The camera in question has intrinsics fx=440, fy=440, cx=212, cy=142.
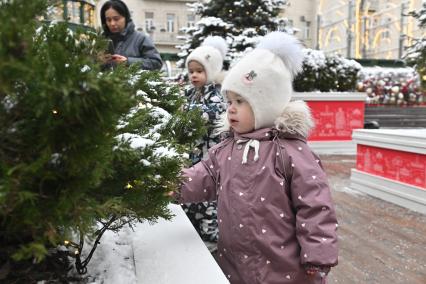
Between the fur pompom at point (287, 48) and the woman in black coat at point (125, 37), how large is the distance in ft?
5.23

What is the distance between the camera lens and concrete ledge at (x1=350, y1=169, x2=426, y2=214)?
16.3 ft

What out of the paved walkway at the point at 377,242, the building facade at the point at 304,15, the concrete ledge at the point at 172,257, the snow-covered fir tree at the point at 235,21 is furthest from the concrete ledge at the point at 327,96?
the building facade at the point at 304,15

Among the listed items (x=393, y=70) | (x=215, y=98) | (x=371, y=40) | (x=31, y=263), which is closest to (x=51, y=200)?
(x=31, y=263)

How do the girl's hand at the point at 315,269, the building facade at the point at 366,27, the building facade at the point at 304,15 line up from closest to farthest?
the girl's hand at the point at 315,269
the building facade at the point at 366,27
the building facade at the point at 304,15

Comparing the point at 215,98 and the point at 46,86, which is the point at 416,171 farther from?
the point at 46,86

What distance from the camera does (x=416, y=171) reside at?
4.93 metres

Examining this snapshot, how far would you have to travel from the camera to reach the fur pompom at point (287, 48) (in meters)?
1.90

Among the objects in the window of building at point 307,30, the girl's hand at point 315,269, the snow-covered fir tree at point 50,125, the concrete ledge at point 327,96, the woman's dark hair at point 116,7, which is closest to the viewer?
the snow-covered fir tree at point 50,125

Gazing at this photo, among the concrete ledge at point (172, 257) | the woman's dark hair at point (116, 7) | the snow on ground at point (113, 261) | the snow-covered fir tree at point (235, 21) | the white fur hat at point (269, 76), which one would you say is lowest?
the snow on ground at point (113, 261)

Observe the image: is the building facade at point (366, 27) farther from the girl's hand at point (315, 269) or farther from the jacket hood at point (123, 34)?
the girl's hand at point (315, 269)

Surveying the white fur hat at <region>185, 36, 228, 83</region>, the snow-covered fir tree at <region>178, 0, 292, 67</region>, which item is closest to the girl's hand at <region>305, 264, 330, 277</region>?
the white fur hat at <region>185, 36, 228, 83</region>

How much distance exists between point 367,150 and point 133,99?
18.2ft

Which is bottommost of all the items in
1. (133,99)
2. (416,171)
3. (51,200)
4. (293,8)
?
(416,171)

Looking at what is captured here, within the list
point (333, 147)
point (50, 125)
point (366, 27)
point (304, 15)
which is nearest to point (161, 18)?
point (304, 15)
